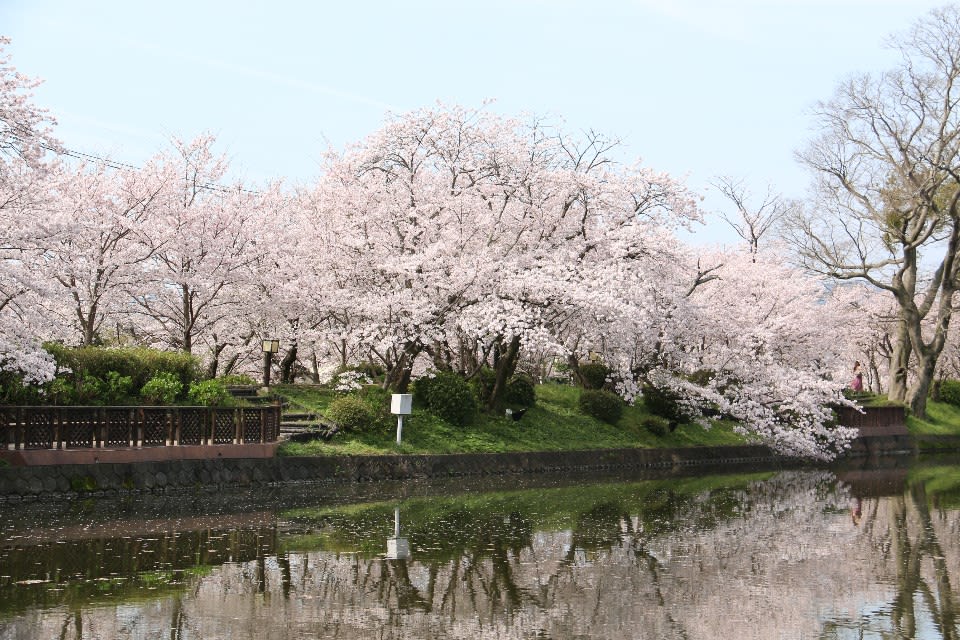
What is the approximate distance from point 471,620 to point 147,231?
20.6 metres

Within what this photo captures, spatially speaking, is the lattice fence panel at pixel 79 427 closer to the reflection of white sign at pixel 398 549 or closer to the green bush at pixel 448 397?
the reflection of white sign at pixel 398 549

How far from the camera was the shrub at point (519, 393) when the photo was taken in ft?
115

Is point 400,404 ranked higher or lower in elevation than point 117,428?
higher

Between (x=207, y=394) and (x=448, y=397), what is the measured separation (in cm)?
847

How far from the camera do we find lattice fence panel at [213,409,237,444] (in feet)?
78.3

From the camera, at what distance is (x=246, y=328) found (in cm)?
3447

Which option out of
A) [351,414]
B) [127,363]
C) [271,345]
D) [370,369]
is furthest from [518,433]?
[127,363]

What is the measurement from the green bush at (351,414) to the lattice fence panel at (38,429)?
842 centimetres

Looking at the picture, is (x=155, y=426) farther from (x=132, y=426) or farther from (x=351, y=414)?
(x=351, y=414)

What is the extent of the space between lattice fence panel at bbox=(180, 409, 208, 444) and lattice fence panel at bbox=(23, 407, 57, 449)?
2.94 m

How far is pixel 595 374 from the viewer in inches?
1518

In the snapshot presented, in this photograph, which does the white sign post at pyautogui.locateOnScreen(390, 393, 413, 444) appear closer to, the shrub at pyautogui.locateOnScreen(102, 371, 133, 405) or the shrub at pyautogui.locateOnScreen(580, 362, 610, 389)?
the shrub at pyautogui.locateOnScreen(102, 371, 133, 405)

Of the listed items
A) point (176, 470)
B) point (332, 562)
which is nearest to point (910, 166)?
point (176, 470)

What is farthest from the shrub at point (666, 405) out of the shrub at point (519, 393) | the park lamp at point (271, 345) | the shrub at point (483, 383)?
the park lamp at point (271, 345)
